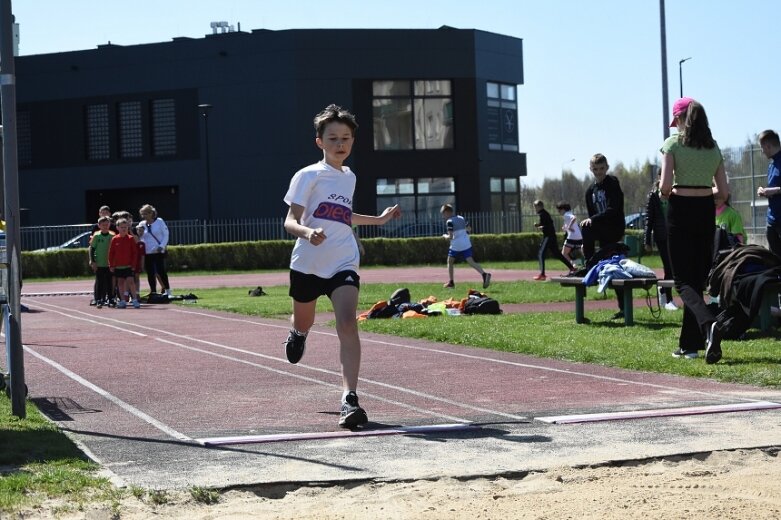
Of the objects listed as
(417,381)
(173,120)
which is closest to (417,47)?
(173,120)

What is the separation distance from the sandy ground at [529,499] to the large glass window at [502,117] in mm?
54034

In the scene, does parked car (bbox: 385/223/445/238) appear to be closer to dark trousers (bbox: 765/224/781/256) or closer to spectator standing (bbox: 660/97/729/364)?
dark trousers (bbox: 765/224/781/256)

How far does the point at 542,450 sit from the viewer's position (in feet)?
22.3

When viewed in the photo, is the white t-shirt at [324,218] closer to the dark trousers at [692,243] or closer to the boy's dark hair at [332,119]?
the boy's dark hair at [332,119]

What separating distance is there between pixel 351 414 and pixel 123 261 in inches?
665

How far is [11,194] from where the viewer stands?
828 cm

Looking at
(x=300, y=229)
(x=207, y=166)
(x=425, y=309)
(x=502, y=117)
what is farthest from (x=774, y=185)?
(x=502, y=117)

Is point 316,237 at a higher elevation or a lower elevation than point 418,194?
lower

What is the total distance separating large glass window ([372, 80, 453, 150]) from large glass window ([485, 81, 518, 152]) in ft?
7.79

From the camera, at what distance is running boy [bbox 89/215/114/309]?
24.7 meters

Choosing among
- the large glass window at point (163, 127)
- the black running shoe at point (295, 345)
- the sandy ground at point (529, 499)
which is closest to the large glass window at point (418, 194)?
the large glass window at point (163, 127)

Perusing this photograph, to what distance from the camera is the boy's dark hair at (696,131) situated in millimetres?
10898

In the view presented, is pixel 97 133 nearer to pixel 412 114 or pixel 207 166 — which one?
pixel 207 166

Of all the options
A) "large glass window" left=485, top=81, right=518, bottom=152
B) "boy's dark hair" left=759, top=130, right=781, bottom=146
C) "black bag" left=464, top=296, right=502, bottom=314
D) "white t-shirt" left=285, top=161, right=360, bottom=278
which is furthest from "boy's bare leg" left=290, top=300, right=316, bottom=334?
"large glass window" left=485, top=81, right=518, bottom=152
